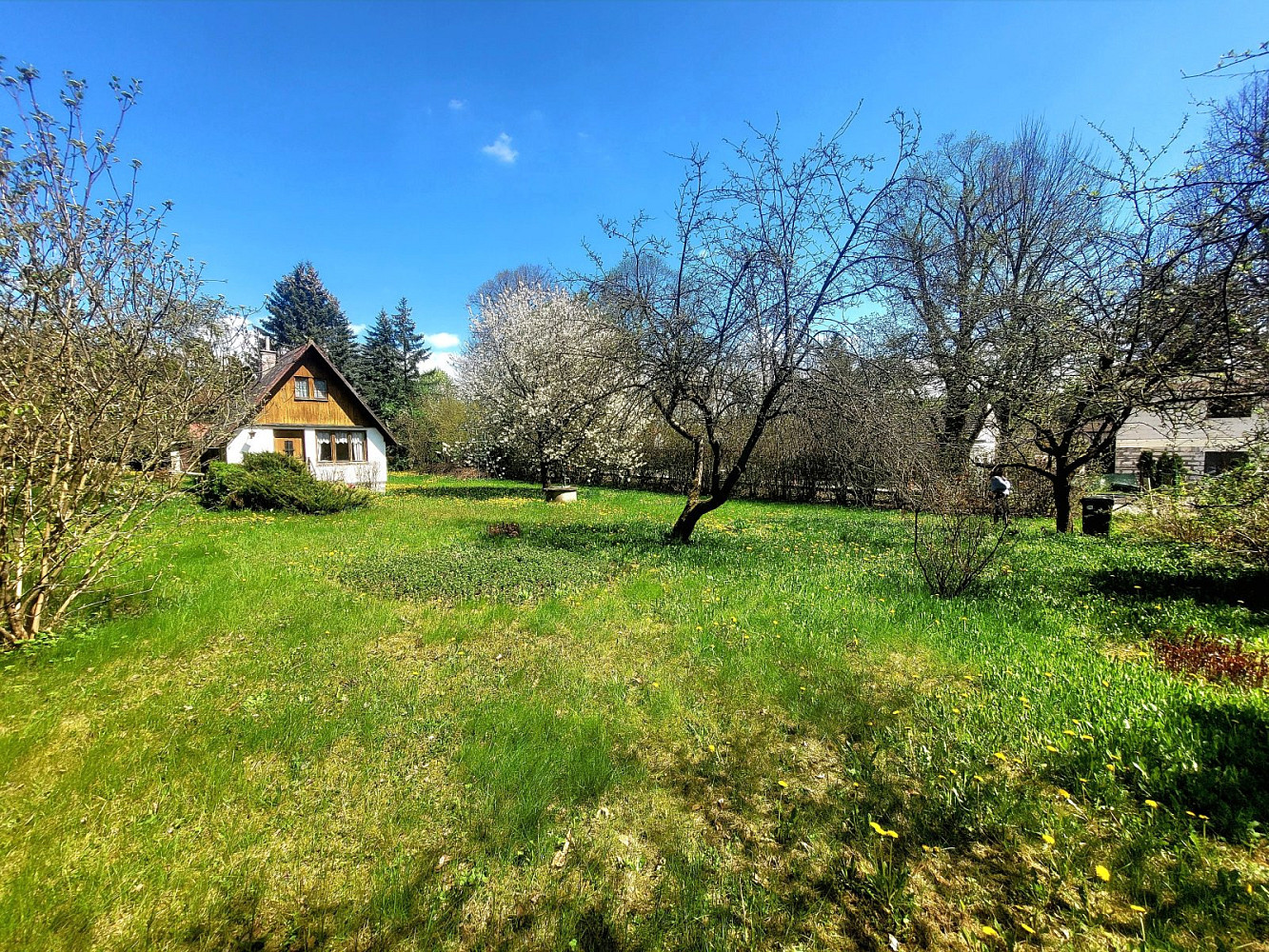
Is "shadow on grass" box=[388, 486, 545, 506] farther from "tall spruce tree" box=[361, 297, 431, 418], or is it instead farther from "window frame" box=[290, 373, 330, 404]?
"tall spruce tree" box=[361, 297, 431, 418]

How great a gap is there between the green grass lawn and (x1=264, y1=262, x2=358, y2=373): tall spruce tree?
37.2 metres

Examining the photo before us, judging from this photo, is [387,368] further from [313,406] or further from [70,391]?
[70,391]

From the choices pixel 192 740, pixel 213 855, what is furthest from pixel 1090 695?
pixel 192 740

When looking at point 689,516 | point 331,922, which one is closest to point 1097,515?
point 689,516

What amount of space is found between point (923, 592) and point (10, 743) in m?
7.85

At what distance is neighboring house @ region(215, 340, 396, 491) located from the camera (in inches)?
819

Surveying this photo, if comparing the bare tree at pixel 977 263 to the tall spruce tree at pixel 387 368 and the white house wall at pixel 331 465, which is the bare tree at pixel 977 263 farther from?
the tall spruce tree at pixel 387 368

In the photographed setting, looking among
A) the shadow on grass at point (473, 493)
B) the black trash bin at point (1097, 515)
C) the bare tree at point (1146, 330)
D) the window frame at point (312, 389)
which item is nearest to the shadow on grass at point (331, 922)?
the bare tree at point (1146, 330)

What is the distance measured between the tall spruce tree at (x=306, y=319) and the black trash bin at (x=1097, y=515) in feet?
136

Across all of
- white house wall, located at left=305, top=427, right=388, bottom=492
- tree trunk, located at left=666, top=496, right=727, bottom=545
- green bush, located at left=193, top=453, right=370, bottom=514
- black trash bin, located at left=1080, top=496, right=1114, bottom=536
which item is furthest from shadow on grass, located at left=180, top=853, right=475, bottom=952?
white house wall, located at left=305, top=427, right=388, bottom=492

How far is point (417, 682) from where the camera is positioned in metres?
3.70

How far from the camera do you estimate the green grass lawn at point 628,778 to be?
1911mm

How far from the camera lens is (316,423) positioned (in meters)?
21.9

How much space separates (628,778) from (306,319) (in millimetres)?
44197
